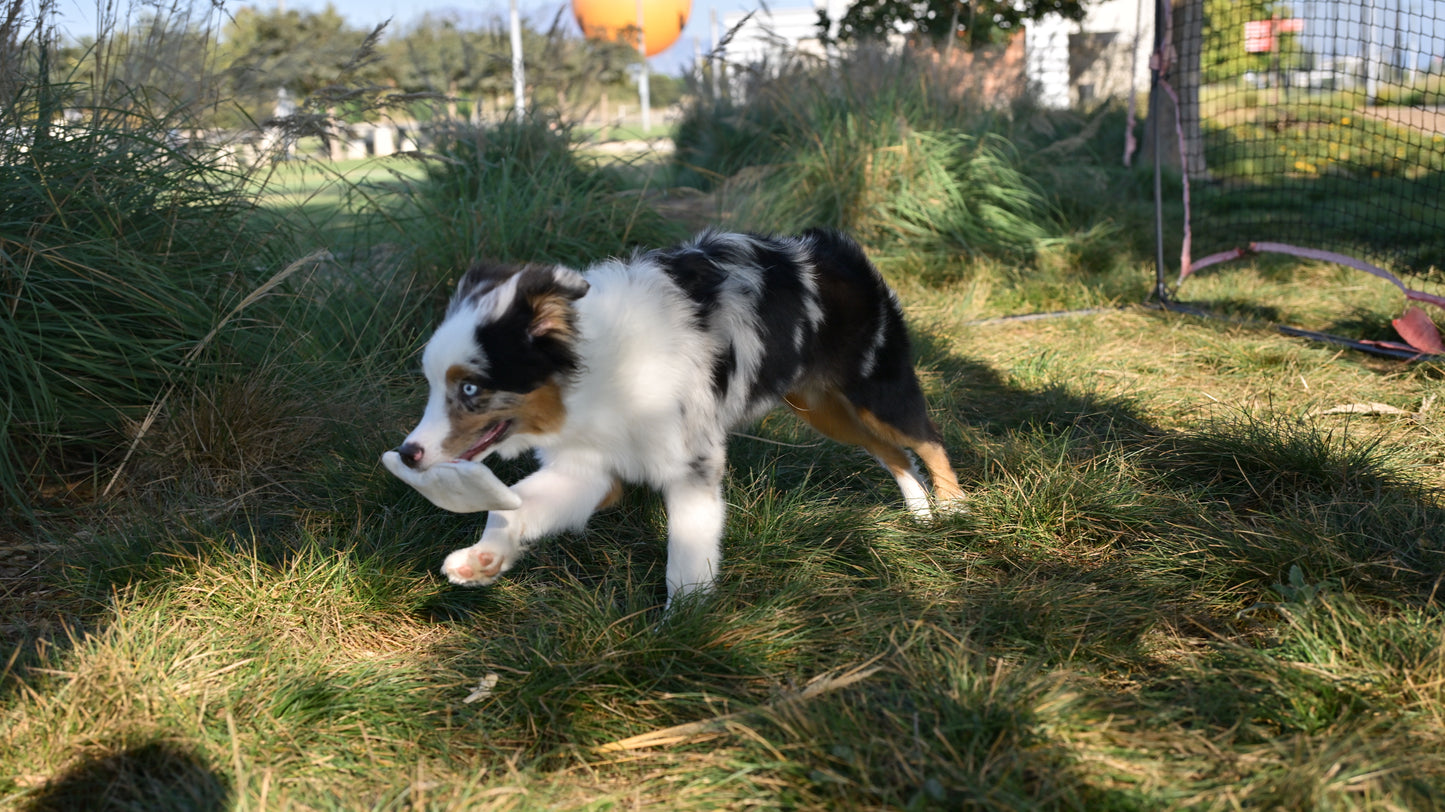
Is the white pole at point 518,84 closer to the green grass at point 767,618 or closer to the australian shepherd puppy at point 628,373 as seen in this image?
the green grass at point 767,618

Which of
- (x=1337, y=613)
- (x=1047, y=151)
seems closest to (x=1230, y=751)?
(x=1337, y=613)

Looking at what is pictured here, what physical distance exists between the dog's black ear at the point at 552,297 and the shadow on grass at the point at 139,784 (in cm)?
123

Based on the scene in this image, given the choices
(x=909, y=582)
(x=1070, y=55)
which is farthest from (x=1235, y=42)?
(x=909, y=582)

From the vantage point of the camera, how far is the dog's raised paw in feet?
9.04

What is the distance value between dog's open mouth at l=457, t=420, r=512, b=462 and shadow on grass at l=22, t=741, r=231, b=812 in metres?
0.92

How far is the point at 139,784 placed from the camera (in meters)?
2.17

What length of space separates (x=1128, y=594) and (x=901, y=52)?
7005 mm

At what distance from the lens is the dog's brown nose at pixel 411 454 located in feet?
8.62

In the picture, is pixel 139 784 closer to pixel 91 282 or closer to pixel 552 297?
pixel 552 297

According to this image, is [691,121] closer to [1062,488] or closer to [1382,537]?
[1062,488]

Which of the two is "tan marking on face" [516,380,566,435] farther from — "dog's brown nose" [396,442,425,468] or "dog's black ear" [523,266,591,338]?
"dog's brown nose" [396,442,425,468]

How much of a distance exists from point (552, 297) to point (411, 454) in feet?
1.72

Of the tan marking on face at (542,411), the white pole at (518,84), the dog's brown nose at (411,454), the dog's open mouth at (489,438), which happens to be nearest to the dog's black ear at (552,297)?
the tan marking on face at (542,411)

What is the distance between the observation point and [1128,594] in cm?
291
